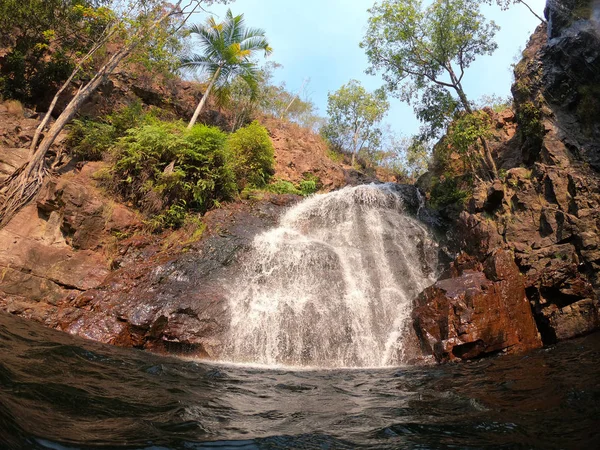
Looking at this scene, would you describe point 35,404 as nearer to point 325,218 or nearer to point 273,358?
point 273,358

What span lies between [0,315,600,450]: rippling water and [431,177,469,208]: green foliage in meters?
10.9

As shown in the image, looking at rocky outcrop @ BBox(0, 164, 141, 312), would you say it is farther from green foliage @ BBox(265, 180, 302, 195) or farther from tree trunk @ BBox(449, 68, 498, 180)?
tree trunk @ BBox(449, 68, 498, 180)

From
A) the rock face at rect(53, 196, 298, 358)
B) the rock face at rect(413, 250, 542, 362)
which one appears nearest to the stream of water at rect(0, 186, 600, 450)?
the rock face at rect(53, 196, 298, 358)

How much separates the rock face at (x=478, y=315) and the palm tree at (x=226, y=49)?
1479cm

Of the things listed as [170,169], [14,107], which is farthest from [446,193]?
[14,107]

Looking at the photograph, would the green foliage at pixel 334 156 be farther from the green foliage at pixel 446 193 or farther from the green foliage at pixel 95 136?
the green foliage at pixel 95 136

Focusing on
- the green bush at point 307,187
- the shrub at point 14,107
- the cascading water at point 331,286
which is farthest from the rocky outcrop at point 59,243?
the green bush at point 307,187

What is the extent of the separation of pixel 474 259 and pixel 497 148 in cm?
878

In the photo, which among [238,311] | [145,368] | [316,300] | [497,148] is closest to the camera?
[145,368]

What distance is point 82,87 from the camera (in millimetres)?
14508

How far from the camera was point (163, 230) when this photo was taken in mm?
12727

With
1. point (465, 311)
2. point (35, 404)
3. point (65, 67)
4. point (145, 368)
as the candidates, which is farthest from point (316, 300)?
point (65, 67)

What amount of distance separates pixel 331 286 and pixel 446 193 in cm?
946

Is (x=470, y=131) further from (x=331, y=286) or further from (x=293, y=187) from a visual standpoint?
(x=331, y=286)
